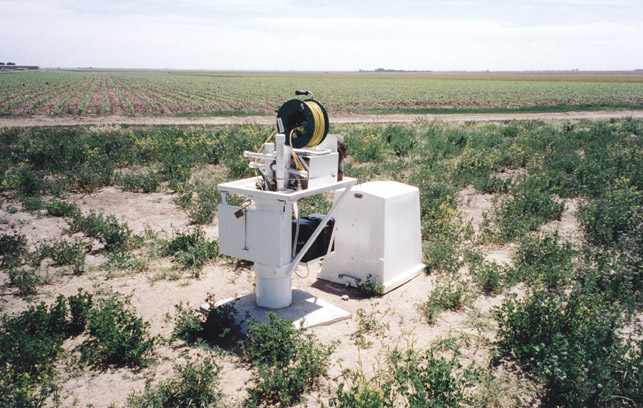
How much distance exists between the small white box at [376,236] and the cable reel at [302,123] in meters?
0.98

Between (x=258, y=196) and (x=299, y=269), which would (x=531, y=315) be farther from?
(x=299, y=269)

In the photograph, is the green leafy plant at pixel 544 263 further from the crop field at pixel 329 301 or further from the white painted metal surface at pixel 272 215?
the white painted metal surface at pixel 272 215

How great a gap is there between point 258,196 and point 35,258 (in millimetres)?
4023

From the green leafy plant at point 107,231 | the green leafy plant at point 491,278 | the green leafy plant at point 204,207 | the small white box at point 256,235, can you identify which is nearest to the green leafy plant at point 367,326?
the small white box at point 256,235

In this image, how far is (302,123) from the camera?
477 cm

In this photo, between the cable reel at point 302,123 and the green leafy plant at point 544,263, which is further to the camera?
the green leafy plant at point 544,263

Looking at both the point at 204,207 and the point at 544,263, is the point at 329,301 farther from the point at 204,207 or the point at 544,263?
the point at 204,207

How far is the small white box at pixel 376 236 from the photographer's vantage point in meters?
5.70

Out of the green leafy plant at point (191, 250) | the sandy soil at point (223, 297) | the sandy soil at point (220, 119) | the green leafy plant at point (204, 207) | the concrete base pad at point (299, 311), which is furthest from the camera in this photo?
the sandy soil at point (220, 119)

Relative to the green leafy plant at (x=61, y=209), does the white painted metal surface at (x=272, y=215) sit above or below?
above

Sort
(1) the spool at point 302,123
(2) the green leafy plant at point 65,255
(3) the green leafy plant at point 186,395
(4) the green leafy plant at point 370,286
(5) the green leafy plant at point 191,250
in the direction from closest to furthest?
(3) the green leafy plant at point 186,395 < (1) the spool at point 302,123 < (4) the green leafy plant at point 370,286 < (2) the green leafy plant at point 65,255 < (5) the green leafy plant at point 191,250

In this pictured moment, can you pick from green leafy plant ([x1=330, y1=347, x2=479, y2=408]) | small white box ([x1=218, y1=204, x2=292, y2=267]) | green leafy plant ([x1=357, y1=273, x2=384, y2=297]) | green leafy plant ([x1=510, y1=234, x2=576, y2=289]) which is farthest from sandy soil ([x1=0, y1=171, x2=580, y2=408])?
small white box ([x1=218, y1=204, x2=292, y2=267])

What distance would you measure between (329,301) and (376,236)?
1.01 metres

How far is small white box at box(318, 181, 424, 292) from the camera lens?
570 cm
